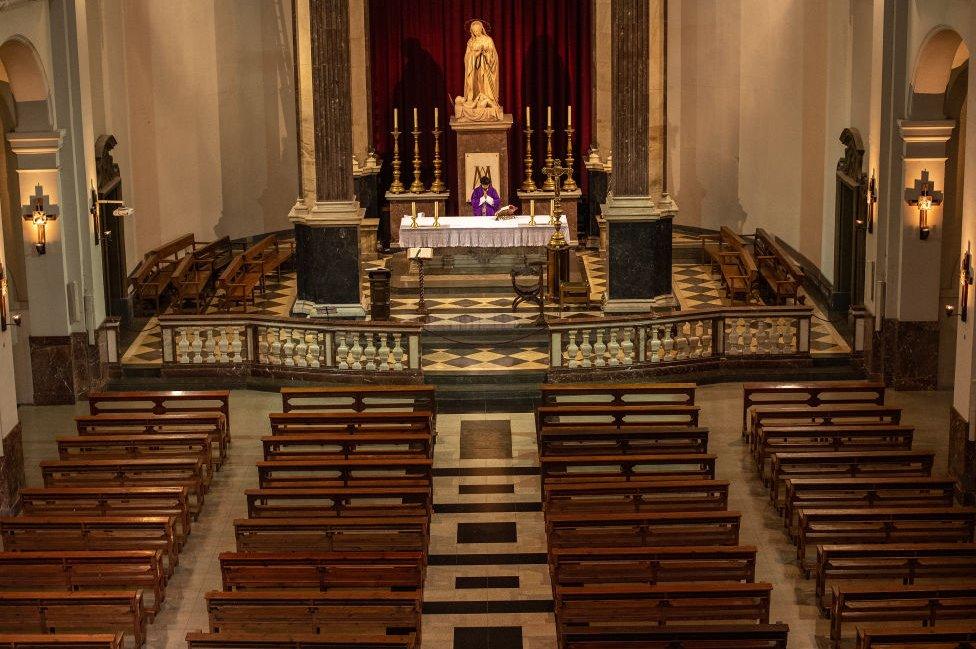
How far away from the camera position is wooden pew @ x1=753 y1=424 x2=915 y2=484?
14.3 m

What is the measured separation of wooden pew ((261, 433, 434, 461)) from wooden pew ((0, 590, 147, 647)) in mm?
3226

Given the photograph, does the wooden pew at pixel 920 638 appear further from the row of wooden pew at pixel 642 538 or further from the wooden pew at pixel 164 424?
the wooden pew at pixel 164 424

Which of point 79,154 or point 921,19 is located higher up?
point 921,19

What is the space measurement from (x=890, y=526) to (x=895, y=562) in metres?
0.47

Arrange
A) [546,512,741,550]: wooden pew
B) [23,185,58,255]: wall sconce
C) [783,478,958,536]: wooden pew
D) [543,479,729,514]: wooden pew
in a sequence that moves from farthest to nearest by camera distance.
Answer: [23,185,58,255]: wall sconce < [783,478,958,536]: wooden pew < [543,479,729,514]: wooden pew < [546,512,741,550]: wooden pew

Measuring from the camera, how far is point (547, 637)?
11352 millimetres

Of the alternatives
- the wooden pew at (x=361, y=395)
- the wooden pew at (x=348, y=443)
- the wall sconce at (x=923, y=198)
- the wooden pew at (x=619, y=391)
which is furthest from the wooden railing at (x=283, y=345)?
the wall sconce at (x=923, y=198)

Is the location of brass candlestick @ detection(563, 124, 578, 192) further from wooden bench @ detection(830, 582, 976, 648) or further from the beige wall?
wooden bench @ detection(830, 582, 976, 648)

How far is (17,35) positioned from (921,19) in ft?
A: 33.6

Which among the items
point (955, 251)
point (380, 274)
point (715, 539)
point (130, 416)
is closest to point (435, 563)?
point (715, 539)

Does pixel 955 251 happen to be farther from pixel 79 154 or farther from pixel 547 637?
pixel 79 154

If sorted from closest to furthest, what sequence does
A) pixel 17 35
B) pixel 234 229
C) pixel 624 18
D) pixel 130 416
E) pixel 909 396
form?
pixel 130 416, pixel 17 35, pixel 909 396, pixel 624 18, pixel 234 229

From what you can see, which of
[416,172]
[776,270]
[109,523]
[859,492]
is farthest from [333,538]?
[416,172]

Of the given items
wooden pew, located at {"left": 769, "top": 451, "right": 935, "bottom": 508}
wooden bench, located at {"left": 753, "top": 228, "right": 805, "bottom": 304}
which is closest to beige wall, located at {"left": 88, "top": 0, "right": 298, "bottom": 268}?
wooden bench, located at {"left": 753, "top": 228, "right": 805, "bottom": 304}
